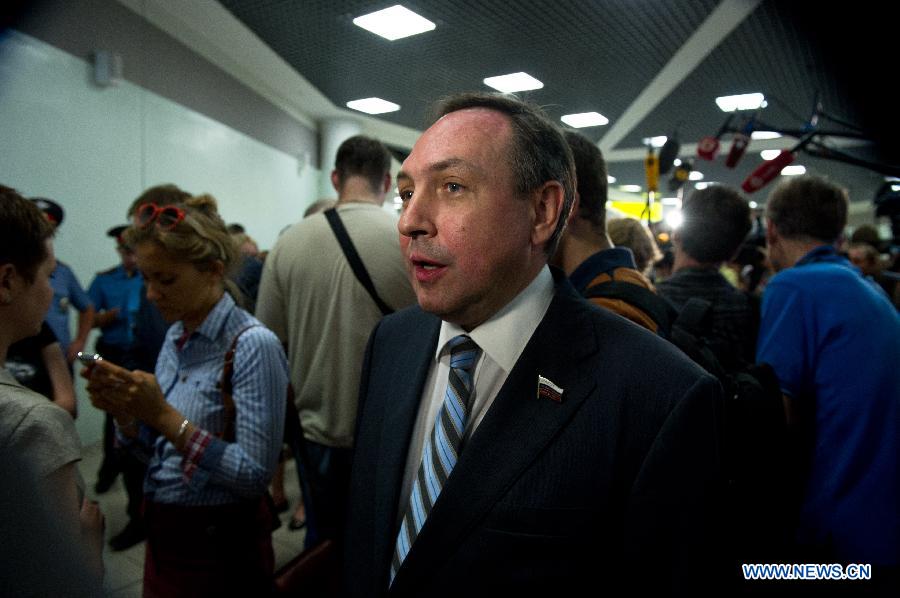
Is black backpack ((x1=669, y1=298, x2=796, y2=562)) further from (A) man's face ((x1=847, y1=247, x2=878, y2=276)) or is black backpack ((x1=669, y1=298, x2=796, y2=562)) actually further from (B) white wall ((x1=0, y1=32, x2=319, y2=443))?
(B) white wall ((x1=0, y1=32, x2=319, y2=443))

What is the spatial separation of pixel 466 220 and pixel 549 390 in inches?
12.5

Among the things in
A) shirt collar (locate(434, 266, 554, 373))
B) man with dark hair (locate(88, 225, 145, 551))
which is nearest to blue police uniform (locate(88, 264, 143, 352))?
man with dark hair (locate(88, 225, 145, 551))

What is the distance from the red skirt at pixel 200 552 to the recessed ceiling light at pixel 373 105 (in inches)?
261

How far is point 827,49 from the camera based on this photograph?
5.30 m

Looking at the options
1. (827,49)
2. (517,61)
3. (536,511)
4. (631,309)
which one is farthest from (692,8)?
(536,511)

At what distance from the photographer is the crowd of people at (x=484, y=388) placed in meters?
0.80

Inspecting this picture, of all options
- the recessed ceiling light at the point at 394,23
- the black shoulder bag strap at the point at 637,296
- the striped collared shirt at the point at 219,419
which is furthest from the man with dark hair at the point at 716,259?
the recessed ceiling light at the point at 394,23

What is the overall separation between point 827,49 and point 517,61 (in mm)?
3159

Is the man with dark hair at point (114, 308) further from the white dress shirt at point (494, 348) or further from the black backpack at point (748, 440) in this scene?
the black backpack at point (748, 440)

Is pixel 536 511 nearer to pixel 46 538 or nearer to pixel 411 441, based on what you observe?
pixel 411 441

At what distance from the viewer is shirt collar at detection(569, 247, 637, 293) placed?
1.44 m

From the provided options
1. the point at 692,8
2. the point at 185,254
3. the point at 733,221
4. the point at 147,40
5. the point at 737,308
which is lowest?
the point at 737,308

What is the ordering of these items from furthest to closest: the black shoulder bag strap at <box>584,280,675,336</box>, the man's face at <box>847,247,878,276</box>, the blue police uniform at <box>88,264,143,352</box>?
1. the man's face at <box>847,247,878,276</box>
2. the blue police uniform at <box>88,264,143,352</box>
3. the black shoulder bag strap at <box>584,280,675,336</box>

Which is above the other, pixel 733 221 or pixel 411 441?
pixel 733 221
